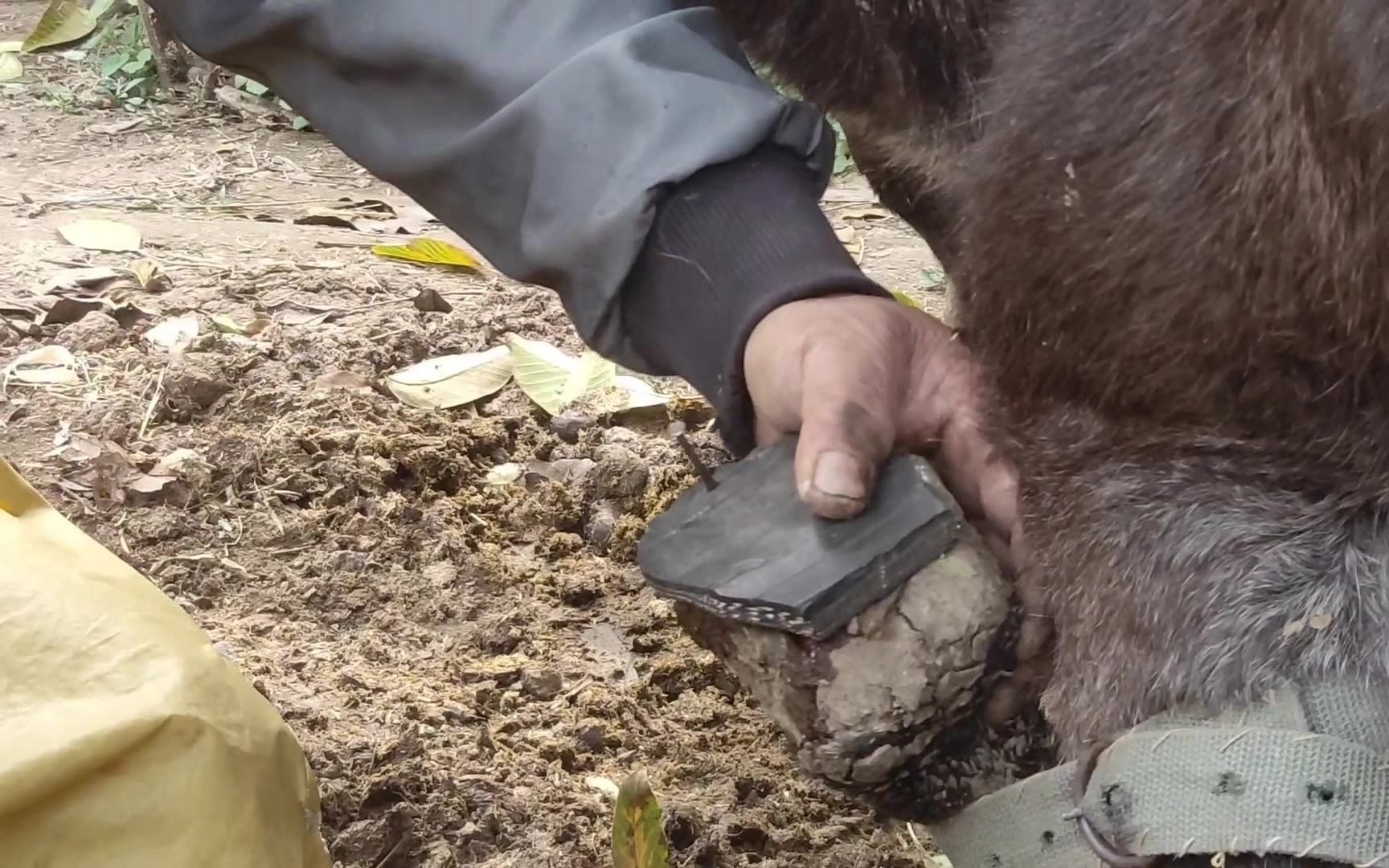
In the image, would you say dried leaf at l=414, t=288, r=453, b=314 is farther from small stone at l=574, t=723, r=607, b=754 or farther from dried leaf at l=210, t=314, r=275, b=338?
small stone at l=574, t=723, r=607, b=754

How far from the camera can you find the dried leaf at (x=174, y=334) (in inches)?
74.3

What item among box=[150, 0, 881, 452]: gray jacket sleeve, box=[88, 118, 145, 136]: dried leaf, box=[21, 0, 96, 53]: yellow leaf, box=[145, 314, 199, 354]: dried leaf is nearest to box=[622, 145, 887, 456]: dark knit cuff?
box=[150, 0, 881, 452]: gray jacket sleeve

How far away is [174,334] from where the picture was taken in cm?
192

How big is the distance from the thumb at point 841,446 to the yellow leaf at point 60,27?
3269 mm

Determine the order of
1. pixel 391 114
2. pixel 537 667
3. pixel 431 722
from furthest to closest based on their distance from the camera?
pixel 537 667, pixel 431 722, pixel 391 114

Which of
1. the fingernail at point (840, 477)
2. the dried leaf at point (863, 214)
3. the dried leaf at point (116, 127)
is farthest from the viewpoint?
the dried leaf at point (116, 127)

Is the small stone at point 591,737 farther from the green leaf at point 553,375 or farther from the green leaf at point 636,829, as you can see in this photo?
the green leaf at point 553,375

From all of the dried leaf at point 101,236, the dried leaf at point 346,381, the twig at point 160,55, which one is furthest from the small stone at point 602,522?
the twig at point 160,55

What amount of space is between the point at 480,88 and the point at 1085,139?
47 centimetres

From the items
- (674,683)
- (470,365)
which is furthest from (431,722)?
(470,365)

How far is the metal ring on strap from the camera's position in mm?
733

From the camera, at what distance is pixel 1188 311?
0.79 meters

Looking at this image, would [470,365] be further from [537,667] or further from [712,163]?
[712,163]

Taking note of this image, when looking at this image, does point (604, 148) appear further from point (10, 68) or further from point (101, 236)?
point (10, 68)
